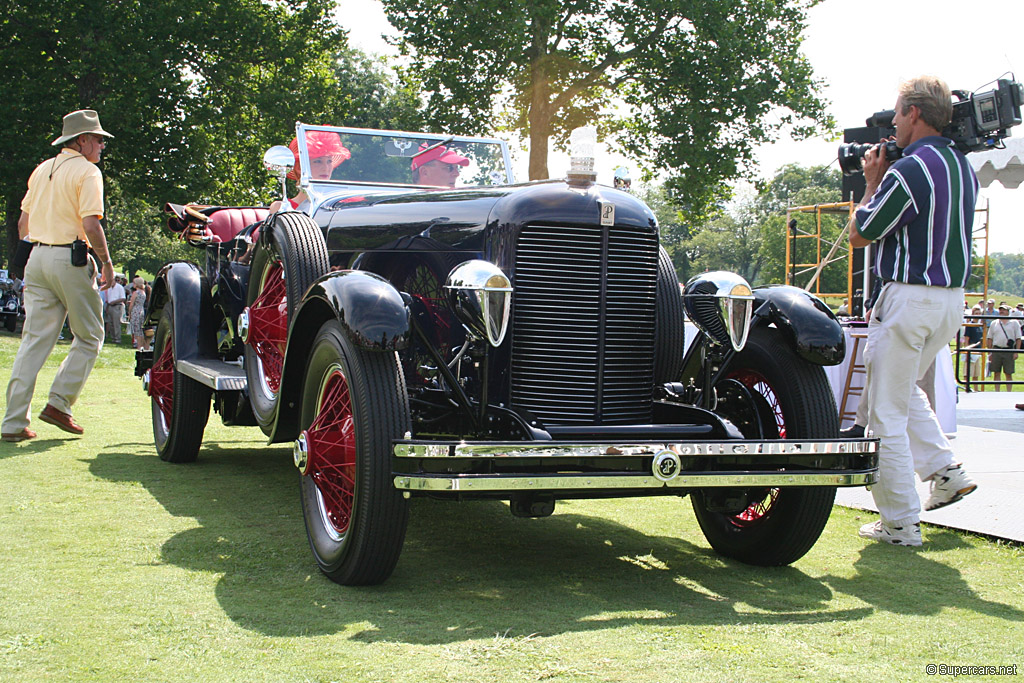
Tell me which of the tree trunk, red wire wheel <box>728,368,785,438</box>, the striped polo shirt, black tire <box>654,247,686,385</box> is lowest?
red wire wheel <box>728,368,785,438</box>

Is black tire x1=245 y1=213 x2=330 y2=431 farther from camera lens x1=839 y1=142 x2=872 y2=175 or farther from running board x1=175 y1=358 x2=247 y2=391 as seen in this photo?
camera lens x1=839 y1=142 x2=872 y2=175

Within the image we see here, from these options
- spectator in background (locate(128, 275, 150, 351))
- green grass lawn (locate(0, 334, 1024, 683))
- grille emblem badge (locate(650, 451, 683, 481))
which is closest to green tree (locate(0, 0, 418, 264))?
spectator in background (locate(128, 275, 150, 351))

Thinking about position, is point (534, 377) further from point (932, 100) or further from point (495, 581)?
point (932, 100)

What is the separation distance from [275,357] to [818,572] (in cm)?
276

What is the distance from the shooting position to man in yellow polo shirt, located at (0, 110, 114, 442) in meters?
6.20

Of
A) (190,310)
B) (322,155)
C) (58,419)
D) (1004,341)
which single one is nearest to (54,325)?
(58,419)

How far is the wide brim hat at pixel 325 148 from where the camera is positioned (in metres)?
6.52

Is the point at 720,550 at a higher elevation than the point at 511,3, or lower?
lower

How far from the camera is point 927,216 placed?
4137 millimetres

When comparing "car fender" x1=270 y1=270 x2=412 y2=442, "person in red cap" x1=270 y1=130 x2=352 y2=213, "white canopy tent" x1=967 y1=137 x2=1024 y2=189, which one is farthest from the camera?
"white canopy tent" x1=967 y1=137 x2=1024 y2=189

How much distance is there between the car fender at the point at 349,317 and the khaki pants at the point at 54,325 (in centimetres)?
293

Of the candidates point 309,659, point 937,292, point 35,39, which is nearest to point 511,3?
point 35,39

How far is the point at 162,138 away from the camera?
77.3ft

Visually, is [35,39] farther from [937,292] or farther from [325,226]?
[937,292]
